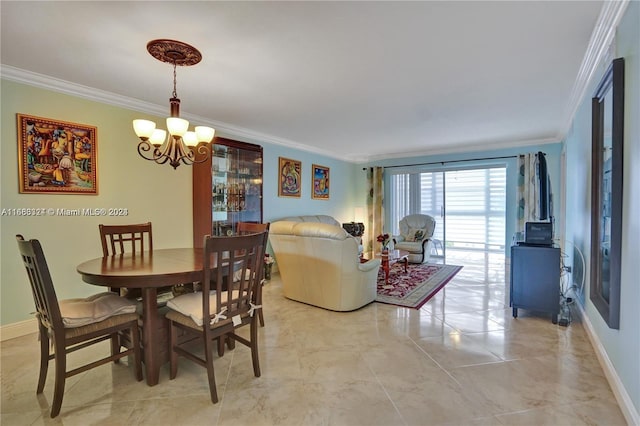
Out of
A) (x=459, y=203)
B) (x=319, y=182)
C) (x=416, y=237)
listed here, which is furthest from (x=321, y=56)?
(x=459, y=203)

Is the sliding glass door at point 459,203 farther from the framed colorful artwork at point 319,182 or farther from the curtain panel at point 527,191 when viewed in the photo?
the framed colorful artwork at point 319,182

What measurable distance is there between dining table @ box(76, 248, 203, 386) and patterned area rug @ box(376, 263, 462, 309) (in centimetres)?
244

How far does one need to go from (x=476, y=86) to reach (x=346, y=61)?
4.78 feet

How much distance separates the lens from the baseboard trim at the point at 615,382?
5.40 ft

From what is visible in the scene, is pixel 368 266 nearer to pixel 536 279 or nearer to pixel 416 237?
pixel 536 279

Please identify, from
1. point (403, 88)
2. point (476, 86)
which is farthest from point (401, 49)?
point (476, 86)

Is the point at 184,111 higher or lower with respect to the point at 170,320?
higher

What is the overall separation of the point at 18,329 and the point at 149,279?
204 centimetres

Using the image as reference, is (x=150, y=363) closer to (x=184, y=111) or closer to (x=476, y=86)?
(x=184, y=111)

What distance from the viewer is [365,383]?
208cm

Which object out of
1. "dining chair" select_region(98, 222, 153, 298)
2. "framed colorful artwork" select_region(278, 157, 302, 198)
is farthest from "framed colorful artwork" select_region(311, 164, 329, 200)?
"dining chair" select_region(98, 222, 153, 298)

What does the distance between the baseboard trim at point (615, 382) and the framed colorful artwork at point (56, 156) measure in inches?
173

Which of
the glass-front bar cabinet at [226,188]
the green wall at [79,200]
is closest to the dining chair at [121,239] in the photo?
the green wall at [79,200]

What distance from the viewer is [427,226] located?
6527 mm
